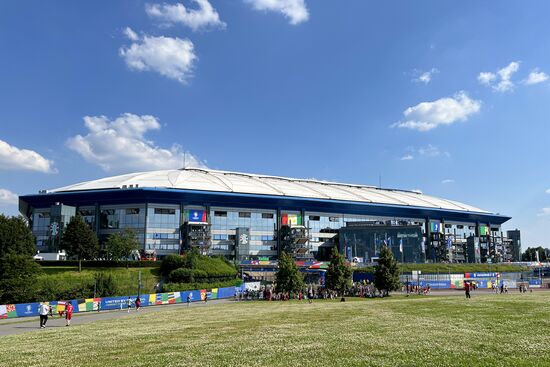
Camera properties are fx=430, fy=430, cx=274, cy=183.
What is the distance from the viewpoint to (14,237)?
64.8 m

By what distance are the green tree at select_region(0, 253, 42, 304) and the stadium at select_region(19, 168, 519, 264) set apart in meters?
55.0

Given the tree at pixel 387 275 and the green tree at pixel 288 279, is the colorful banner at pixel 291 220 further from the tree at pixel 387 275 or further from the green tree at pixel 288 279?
the tree at pixel 387 275

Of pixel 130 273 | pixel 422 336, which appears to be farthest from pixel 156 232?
pixel 422 336

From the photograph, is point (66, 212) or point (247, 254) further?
point (247, 254)

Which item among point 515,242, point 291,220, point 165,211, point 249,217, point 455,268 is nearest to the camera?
point 165,211

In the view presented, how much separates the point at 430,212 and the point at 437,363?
13928cm

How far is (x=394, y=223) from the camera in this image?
13575 centimetres

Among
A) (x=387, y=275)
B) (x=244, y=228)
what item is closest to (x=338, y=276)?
(x=387, y=275)

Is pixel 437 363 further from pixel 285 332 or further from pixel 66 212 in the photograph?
pixel 66 212

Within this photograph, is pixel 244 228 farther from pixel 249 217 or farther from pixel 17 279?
pixel 17 279

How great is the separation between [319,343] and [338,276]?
4581cm

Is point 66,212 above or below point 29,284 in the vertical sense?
above

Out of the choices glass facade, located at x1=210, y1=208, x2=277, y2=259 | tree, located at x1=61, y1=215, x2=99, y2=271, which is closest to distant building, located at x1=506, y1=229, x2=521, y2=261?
glass facade, located at x1=210, y1=208, x2=277, y2=259

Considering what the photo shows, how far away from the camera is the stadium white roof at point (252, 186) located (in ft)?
399
